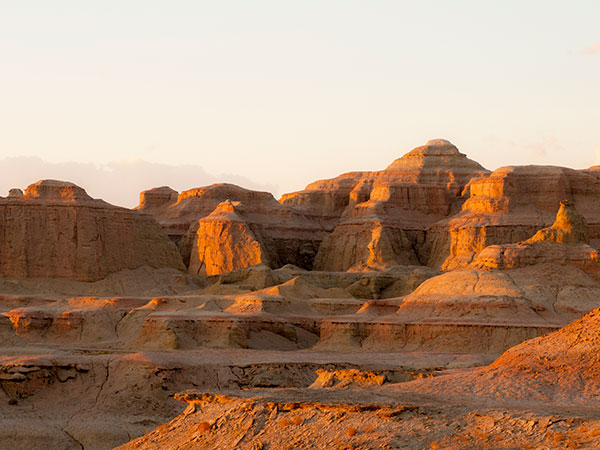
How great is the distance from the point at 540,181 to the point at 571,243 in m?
22.1

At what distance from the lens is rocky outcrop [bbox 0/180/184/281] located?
81.1m

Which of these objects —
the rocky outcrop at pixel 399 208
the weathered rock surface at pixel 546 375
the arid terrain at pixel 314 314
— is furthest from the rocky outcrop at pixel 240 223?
the weathered rock surface at pixel 546 375

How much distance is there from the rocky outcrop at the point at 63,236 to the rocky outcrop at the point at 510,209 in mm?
22180

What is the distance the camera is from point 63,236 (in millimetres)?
81812

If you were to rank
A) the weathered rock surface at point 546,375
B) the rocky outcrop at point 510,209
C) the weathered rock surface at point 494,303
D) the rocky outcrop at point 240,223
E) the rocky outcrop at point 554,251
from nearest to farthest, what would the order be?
the weathered rock surface at point 546,375 < the weathered rock surface at point 494,303 < the rocky outcrop at point 554,251 < the rocky outcrop at point 510,209 < the rocky outcrop at point 240,223

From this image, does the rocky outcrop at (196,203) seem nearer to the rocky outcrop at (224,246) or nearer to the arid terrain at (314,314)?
the arid terrain at (314,314)

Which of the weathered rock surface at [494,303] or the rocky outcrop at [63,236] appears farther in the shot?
the rocky outcrop at [63,236]

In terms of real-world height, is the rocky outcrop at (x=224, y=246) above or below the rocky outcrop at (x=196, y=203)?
below

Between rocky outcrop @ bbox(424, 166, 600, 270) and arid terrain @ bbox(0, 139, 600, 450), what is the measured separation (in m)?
0.17

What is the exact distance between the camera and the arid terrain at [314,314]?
2658 cm

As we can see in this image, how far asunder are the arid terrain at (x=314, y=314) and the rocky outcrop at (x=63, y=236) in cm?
12

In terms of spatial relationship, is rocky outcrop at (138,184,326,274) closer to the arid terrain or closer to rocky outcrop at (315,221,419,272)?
the arid terrain

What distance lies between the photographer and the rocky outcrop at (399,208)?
91.1m

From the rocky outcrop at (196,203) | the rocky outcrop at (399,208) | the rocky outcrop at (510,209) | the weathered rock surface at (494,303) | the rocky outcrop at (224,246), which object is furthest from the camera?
the rocky outcrop at (196,203)
